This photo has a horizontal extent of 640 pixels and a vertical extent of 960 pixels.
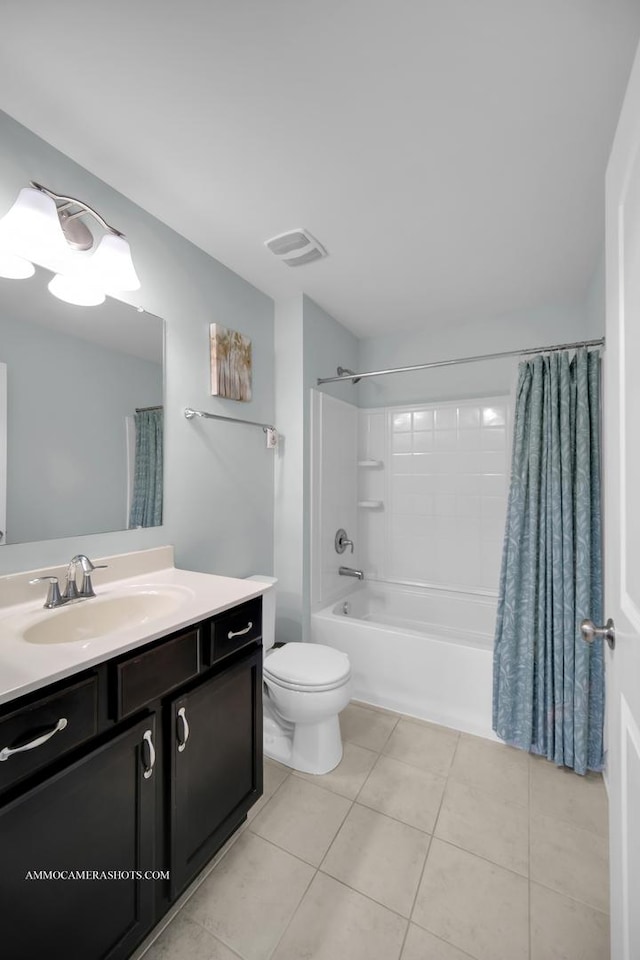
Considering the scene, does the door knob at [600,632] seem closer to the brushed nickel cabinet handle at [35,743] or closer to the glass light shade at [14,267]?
the brushed nickel cabinet handle at [35,743]

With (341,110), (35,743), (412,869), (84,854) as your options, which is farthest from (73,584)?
(341,110)

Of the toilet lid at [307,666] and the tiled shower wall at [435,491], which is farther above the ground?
the tiled shower wall at [435,491]

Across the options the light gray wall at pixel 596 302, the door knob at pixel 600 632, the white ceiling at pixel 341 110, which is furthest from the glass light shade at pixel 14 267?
the light gray wall at pixel 596 302

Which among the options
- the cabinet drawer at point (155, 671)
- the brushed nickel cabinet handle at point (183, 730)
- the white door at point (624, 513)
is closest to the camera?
the white door at point (624, 513)

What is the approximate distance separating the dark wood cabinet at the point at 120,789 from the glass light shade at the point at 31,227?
1222mm

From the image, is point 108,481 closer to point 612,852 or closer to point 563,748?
point 612,852

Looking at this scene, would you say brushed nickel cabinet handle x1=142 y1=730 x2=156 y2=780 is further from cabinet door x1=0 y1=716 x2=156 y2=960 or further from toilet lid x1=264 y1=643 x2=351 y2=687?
toilet lid x1=264 y1=643 x2=351 y2=687

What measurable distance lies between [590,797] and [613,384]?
172 cm

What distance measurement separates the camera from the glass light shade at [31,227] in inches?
45.0

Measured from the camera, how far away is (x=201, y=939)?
1099 mm

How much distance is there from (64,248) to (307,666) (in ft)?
6.02

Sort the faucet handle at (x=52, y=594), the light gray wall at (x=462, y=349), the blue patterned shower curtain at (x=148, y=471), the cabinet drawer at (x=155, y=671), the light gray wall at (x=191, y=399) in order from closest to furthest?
the cabinet drawer at (x=155, y=671)
the faucet handle at (x=52, y=594)
the light gray wall at (x=191, y=399)
the blue patterned shower curtain at (x=148, y=471)
the light gray wall at (x=462, y=349)

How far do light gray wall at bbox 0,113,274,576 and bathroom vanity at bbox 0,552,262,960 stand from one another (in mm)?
549

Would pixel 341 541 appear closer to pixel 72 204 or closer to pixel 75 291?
pixel 75 291
